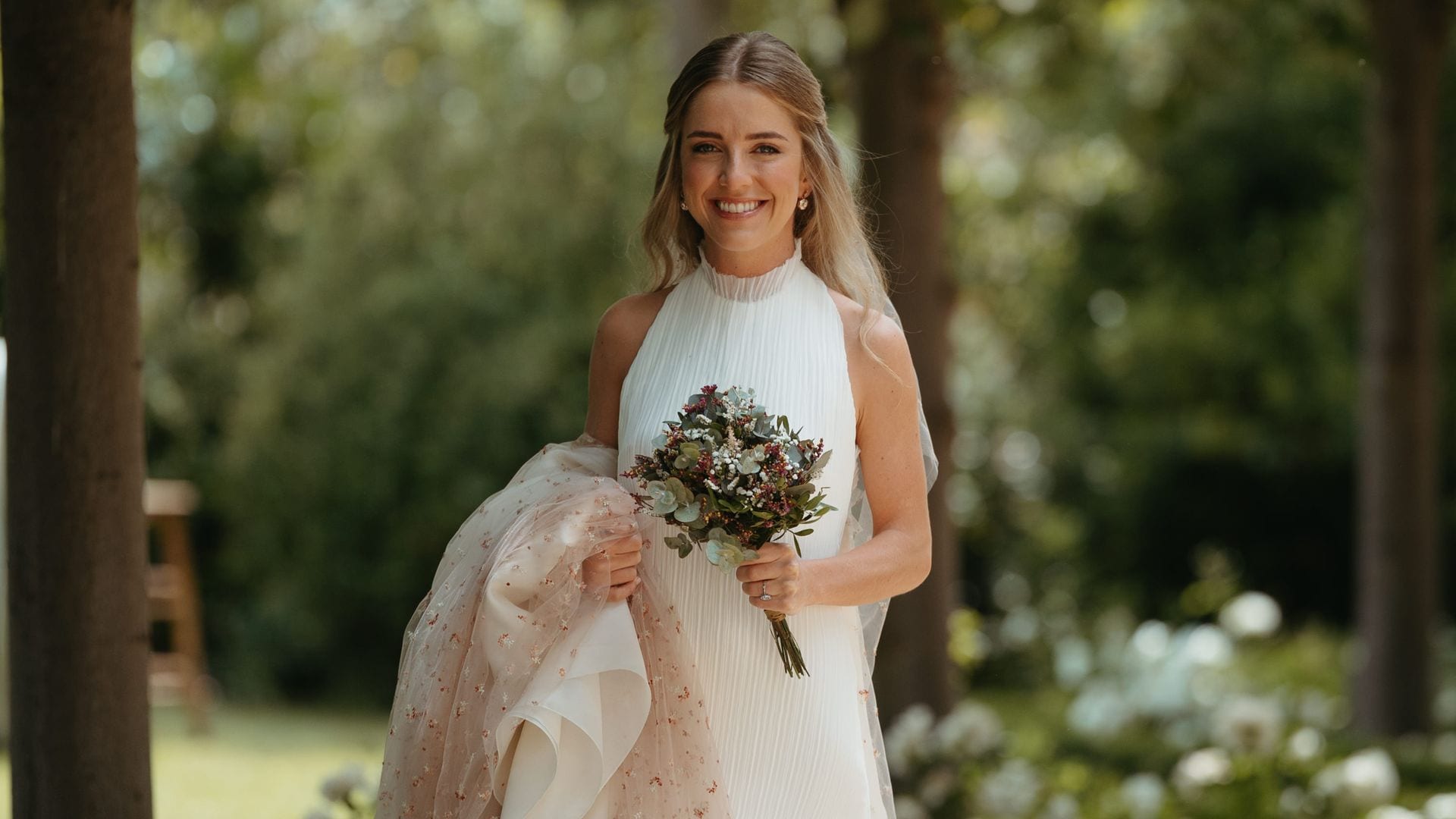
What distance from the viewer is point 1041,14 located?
659 cm

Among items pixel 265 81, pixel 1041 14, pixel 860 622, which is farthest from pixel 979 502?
pixel 860 622

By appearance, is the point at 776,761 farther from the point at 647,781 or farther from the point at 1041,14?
the point at 1041,14

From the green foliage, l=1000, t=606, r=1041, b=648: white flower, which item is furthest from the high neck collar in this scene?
l=1000, t=606, r=1041, b=648: white flower

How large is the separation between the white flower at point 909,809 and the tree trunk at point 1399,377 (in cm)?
406

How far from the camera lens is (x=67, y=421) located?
3.19 meters

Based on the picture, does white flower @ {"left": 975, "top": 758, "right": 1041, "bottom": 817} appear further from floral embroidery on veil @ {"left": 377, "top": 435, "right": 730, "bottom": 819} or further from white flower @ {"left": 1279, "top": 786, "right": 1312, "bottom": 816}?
floral embroidery on veil @ {"left": 377, "top": 435, "right": 730, "bottom": 819}

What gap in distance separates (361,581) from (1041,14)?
23.3 ft

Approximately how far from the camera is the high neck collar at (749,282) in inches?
125

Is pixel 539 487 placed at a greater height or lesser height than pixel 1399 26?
lesser

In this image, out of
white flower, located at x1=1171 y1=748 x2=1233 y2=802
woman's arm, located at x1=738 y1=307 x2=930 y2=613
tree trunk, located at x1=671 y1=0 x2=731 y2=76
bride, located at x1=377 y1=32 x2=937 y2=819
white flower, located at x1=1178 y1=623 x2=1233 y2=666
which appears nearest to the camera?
bride, located at x1=377 y1=32 x2=937 y2=819

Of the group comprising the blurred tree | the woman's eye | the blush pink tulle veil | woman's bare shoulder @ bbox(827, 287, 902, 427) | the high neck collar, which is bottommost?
the blush pink tulle veil

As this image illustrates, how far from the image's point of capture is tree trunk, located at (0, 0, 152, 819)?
3.19 metres

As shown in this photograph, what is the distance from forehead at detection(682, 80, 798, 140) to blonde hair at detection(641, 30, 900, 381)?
0.01 metres

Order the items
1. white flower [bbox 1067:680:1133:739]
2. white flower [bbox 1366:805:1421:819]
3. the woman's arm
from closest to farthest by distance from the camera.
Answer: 1. the woman's arm
2. white flower [bbox 1366:805:1421:819]
3. white flower [bbox 1067:680:1133:739]
